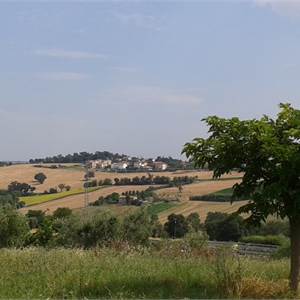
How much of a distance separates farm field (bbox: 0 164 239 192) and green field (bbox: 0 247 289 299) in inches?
2679

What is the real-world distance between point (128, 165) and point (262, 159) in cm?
9609

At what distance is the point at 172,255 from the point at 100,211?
21892 mm

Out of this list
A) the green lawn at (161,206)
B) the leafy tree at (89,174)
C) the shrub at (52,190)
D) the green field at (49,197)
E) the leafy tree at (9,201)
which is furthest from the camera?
the leafy tree at (89,174)

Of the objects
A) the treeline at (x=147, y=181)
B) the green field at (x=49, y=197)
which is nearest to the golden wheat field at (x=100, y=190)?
the treeline at (x=147, y=181)

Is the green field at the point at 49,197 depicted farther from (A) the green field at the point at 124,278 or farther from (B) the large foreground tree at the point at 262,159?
(B) the large foreground tree at the point at 262,159

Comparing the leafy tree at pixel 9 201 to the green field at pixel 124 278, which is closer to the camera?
the green field at pixel 124 278

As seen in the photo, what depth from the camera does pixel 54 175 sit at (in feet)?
303

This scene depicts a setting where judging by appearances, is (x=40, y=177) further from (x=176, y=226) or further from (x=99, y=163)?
(x=176, y=226)

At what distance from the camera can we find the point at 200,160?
26.5ft

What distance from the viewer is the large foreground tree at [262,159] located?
734 centimetres

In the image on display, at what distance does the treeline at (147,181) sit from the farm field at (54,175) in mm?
1324

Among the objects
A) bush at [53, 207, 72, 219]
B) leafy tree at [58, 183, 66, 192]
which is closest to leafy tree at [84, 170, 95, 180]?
leafy tree at [58, 183, 66, 192]

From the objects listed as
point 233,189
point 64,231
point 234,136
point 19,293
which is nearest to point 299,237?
point 233,189

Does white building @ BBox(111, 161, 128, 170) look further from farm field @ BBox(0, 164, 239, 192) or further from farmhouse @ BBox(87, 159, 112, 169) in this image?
farm field @ BBox(0, 164, 239, 192)
